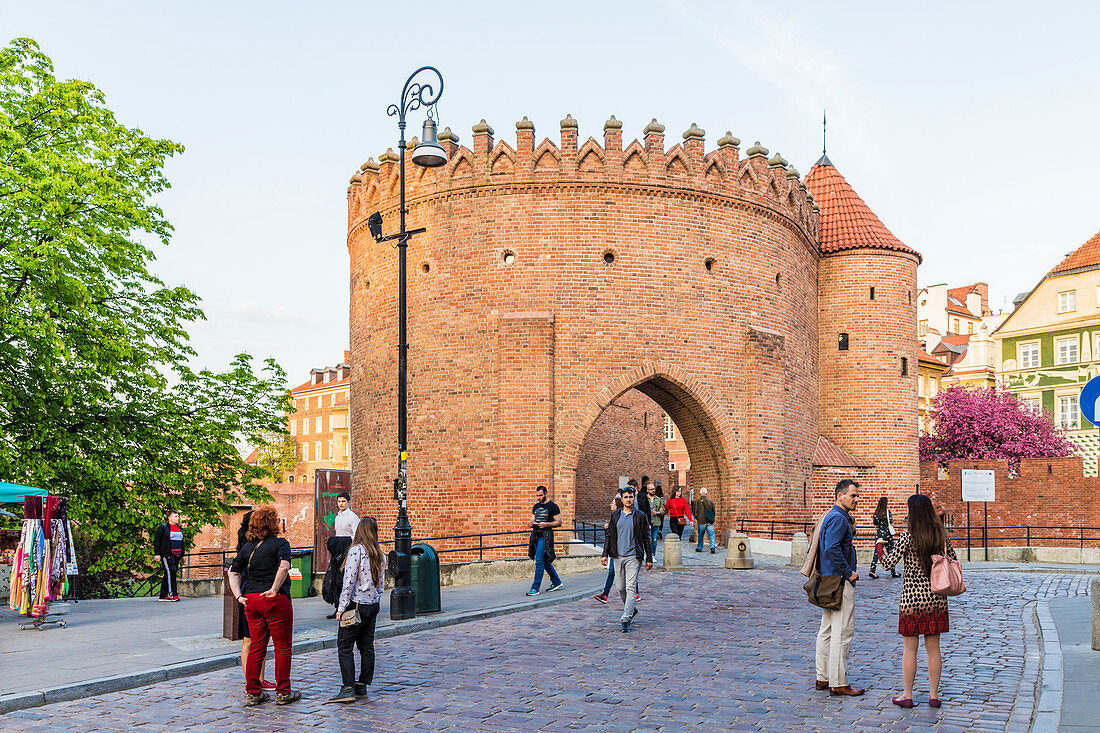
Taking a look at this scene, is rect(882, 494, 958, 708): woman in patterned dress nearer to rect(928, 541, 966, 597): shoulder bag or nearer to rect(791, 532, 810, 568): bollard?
rect(928, 541, 966, 597): shoulder bag

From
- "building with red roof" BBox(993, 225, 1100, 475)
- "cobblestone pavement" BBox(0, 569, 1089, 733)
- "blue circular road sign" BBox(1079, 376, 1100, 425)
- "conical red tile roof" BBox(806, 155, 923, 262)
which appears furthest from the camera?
"building with red roof" BBox(993, 225, 1100, 475)

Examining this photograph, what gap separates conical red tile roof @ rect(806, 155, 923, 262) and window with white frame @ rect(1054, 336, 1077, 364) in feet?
83.9

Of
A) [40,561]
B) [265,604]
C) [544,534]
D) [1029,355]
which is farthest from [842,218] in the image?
[1029,355]

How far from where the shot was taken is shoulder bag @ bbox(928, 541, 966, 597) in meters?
7.36

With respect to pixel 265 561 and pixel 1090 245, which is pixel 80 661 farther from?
pixel 1090 245

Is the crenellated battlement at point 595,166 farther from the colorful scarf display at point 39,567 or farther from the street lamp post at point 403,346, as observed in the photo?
the colorful scarf display at point 39,567

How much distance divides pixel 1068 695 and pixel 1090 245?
50.6 m

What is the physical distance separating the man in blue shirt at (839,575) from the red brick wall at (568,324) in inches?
609

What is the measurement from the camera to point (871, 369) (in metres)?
29.6

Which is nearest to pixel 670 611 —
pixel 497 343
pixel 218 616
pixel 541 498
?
pixel 541 498

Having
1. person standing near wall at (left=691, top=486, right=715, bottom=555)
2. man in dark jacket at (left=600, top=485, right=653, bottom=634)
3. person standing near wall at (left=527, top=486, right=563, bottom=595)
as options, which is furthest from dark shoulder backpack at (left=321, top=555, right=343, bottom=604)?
person standing near wall at (left=691, top=486, right=715, bottom=555)

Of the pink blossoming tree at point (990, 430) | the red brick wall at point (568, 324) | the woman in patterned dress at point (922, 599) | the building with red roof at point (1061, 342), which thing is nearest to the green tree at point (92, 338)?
the red brick wall at point (568, 324)

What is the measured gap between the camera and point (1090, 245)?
169 feet

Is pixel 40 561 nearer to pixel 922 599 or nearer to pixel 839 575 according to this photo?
pixel 839 575
